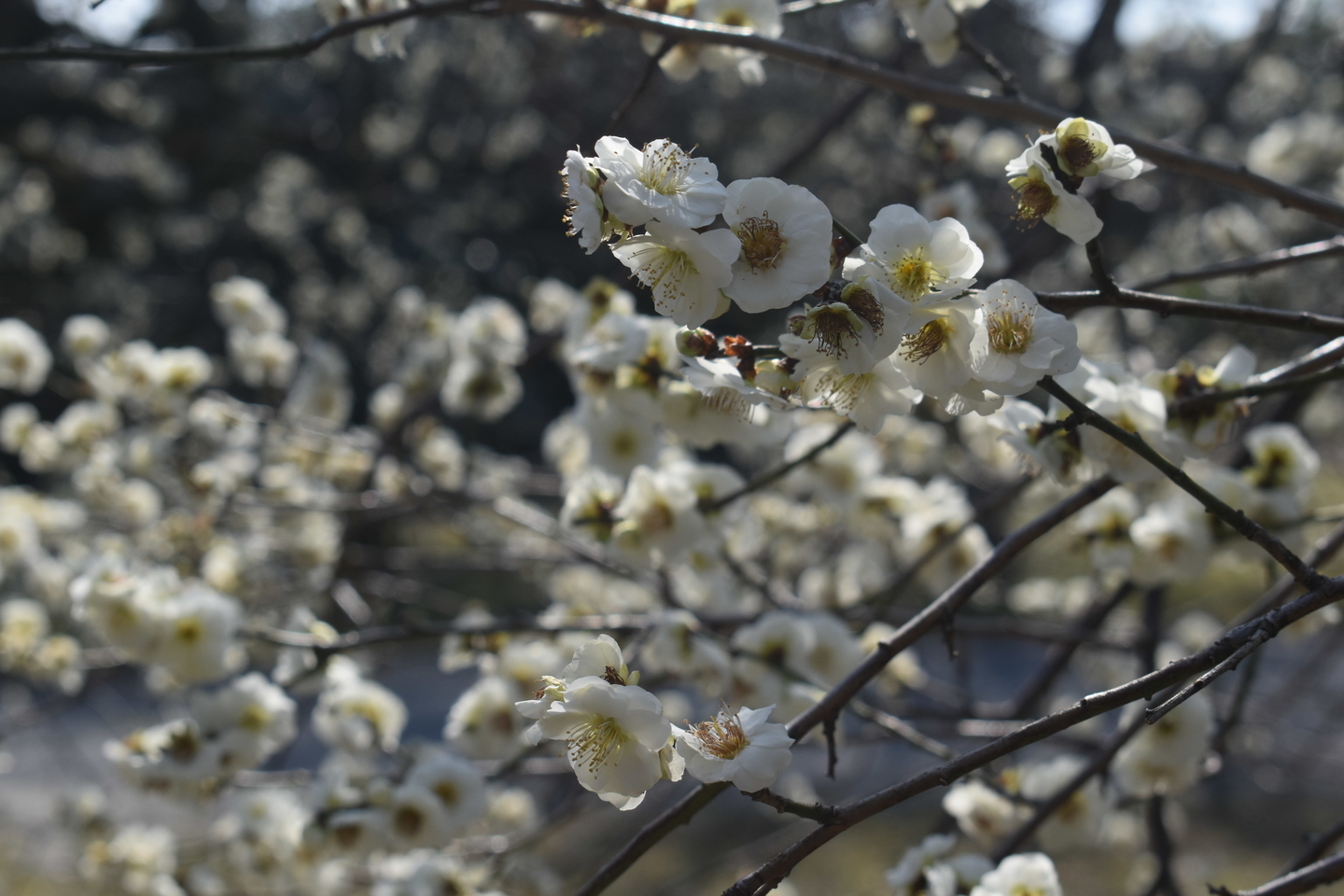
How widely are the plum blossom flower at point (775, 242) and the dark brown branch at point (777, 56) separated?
529mm

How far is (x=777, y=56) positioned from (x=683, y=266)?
582mm

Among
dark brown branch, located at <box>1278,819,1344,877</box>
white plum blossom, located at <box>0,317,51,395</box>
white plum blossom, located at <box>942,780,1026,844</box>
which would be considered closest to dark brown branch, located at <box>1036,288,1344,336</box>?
dark brown branch, located at <box>1278,819,1344,877</box>

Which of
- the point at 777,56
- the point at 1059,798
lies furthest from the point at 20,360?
the point at 1059,798

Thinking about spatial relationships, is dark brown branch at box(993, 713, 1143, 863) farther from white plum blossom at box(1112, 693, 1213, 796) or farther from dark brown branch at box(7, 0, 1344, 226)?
dark brown branch at box(7, 0, 1344, 226)

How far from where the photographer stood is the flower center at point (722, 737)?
761mm

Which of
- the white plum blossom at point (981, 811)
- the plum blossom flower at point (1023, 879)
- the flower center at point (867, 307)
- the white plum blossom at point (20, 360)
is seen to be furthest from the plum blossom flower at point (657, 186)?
the white plum blossom at point (20, 360)

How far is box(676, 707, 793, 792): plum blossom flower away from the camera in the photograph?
0.73 m

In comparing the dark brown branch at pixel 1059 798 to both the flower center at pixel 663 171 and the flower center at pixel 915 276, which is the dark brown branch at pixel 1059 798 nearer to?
the flower center at pixel 915 276

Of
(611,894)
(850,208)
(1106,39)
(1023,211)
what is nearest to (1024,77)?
(850,208)

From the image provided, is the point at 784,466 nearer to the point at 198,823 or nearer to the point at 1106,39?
the point at 1106,39

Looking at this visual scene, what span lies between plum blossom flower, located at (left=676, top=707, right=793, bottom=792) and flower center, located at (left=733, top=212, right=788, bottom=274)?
1.22 ft

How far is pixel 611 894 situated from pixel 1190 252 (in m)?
4.29

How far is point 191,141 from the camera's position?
7395 millimetres

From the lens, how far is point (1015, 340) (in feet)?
2.62
